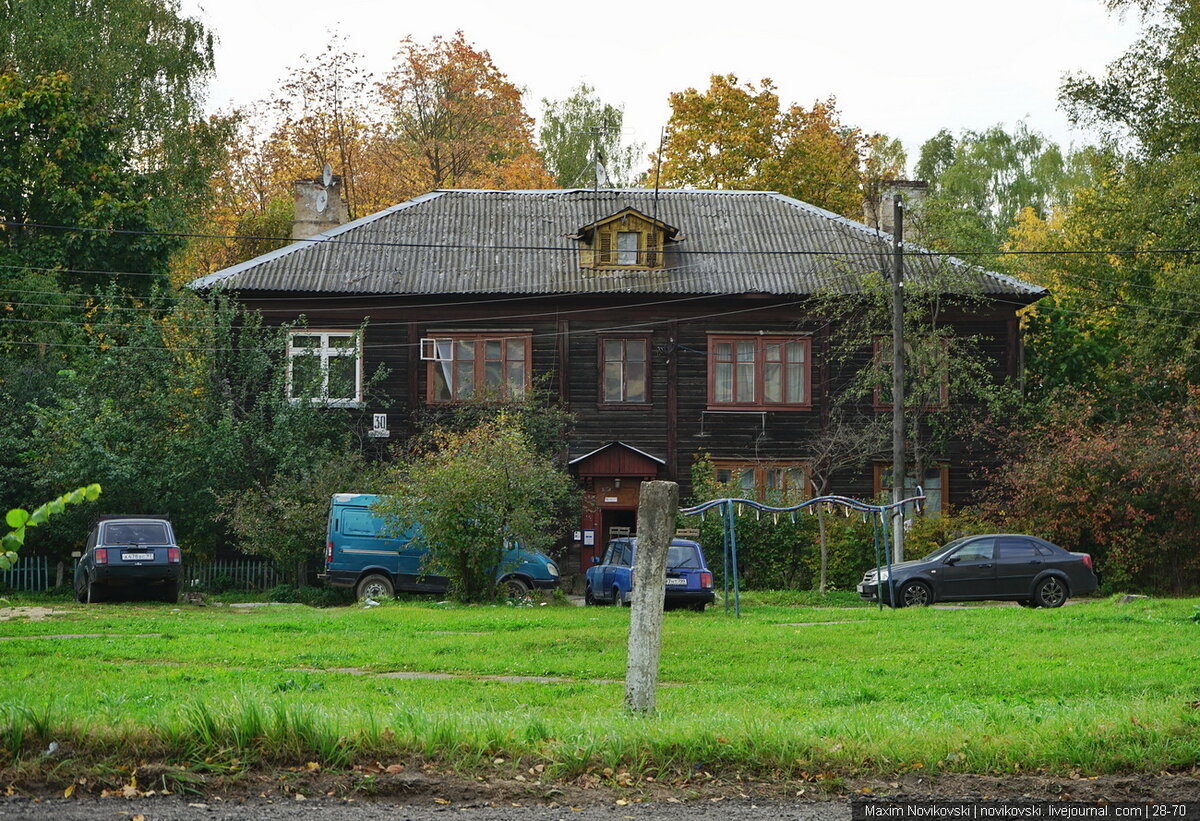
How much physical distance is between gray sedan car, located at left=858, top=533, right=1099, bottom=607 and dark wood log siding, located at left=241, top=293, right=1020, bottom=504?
790 cm

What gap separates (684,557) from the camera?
81.9 ft

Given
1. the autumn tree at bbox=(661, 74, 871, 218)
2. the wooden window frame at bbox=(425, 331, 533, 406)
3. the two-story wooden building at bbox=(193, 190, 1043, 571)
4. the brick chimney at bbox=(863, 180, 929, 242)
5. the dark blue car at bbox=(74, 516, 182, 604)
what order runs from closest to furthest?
the dark blue car at bbox=(74, 516, 182, 604) → the two-story wooden building at bbox=(193, 190, 1043, 571) → the wooden window frame at bbox=(425, 331, 533, 406) → the brick chimney at bbox=(863, 180, 929, 242) → the autumn tree at bbox=(661, 74, 871, 218)

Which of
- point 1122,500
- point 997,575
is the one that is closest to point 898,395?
point 997,575

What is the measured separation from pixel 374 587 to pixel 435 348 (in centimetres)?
826

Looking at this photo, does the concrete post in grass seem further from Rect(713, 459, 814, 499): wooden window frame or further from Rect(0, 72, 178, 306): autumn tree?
Rect(0, 72, 178, 306): autumn tree

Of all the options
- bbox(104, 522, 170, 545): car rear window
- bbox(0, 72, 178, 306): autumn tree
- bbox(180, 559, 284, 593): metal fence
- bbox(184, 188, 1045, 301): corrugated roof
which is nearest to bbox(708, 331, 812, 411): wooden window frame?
bbox(184, 188, 1045, 301): corrugated roof

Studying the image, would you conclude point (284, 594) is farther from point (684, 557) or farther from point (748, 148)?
point (748, 148)

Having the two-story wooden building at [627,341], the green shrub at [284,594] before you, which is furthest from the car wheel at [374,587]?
the two-story wooden building at [627,341]

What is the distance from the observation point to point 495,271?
114 feet

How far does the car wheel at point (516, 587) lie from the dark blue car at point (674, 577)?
1558mm

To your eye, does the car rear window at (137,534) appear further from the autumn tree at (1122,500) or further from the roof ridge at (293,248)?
the autumn tree at (1122,500)

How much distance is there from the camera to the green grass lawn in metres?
8.54

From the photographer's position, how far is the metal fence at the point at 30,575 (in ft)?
101

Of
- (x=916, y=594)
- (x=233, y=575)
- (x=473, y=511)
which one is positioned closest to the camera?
(x=473, y=511)
